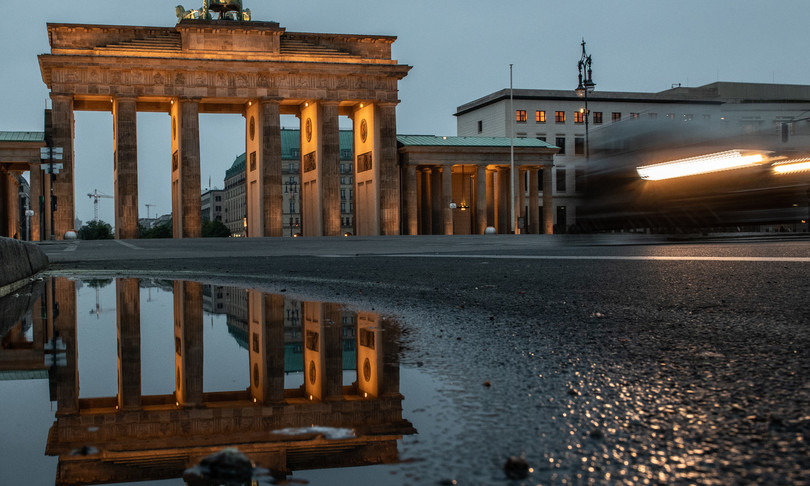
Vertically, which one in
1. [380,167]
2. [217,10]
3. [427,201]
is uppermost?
[217,10]

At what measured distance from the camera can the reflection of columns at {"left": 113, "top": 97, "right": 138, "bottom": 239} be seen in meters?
49.4

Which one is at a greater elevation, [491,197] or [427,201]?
[491,197]

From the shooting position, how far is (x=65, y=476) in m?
1.48

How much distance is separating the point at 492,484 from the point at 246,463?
487 millimetres

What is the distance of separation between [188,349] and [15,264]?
5.19 meters

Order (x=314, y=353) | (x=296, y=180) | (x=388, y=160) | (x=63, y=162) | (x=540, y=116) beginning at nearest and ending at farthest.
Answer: (x=314, y=353)
(x=63, y=162)
(x=388, y=160)
(x=540, y=116)
(x=296, y=180)

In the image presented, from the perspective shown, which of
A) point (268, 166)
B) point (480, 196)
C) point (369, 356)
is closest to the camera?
point (369, 356)

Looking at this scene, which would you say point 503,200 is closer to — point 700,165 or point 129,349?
point 700,165

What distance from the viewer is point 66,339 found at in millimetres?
3742

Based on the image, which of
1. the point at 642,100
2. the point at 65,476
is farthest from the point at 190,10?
the point at 65,476

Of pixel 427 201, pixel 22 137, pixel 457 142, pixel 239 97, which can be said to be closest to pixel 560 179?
pixel 427 201

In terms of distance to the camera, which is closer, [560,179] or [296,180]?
[560,179]

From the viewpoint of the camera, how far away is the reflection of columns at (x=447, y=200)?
61.5 metres

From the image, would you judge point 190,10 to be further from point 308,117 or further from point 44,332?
point 44,332
